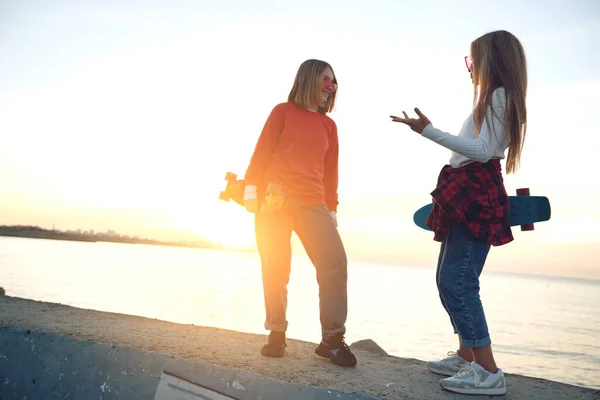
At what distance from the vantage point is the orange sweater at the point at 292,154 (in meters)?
3.51

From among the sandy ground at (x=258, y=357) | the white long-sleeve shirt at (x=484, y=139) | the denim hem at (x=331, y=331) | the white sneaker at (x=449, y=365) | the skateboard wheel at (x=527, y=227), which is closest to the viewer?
the white long-sleeve shirt at (x=484, y=139)

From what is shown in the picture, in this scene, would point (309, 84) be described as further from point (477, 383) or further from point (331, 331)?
point (477, 383)

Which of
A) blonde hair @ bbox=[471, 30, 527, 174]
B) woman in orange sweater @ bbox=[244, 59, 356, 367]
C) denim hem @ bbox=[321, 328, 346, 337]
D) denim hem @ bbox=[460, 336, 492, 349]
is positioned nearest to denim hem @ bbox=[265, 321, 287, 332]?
woman in orange sweater @ bbox=[244, 59, 356, 367]

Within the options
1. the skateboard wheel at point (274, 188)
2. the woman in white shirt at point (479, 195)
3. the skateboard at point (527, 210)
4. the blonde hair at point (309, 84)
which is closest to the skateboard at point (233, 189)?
the skateboard wheel at point (274, 188)

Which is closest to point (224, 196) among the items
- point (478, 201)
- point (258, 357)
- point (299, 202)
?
point (299, 202)

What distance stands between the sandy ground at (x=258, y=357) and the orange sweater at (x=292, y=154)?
114 centimetres

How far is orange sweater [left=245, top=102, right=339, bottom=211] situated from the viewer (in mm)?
Result: 3508

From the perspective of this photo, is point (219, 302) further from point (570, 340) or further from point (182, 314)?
point (570, 340)

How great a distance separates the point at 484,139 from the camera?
2727mm

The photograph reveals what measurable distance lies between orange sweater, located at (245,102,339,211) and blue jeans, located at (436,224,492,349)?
1089 mm

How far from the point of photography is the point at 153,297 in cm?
2602

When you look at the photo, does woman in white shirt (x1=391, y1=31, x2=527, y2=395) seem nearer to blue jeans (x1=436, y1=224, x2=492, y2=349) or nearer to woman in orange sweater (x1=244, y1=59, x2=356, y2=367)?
blue jeans (x1=436, y1=224, x2=492, y2=349)

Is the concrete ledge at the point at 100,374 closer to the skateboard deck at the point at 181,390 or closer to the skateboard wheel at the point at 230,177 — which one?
the skateboard deck at the point at 181,390

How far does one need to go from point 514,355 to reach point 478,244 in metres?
17.2
